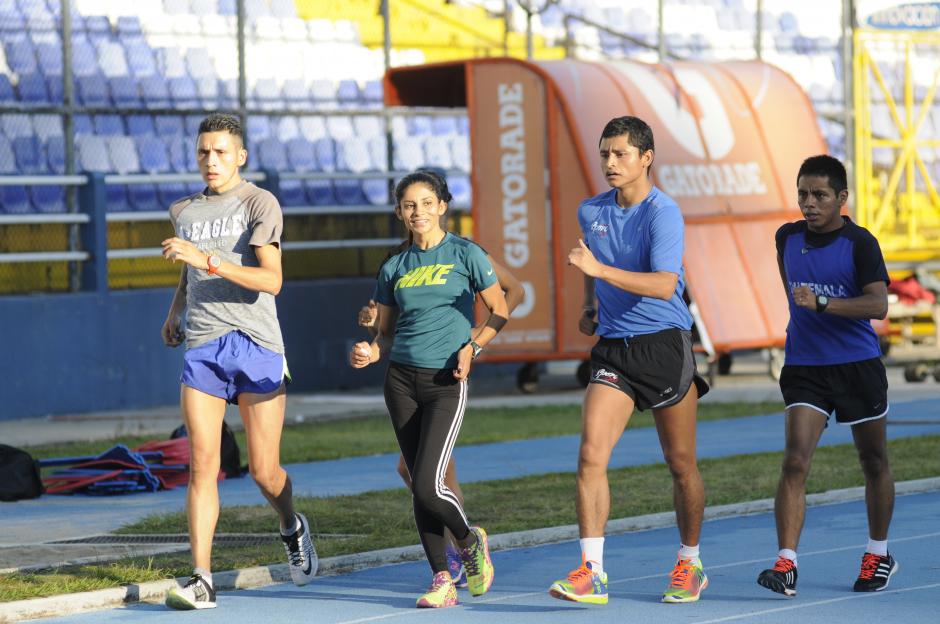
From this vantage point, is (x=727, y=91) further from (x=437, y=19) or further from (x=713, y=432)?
(x=713, y=432)

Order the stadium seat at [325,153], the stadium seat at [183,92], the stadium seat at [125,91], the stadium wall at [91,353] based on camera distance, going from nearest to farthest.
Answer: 1. the stadium wall at [91,353]
2. the stadium seat at [125,91]
3. the stadium seat at [183,92]
4. the stadium seat at [325,153]

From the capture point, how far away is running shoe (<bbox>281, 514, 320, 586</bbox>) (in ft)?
28.9

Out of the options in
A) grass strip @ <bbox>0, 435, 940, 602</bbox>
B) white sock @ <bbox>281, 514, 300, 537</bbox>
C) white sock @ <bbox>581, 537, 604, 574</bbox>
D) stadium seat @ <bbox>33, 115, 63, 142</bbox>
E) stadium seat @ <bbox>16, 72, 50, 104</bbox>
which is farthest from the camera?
stadium seat @ <bbox>16, 72, 50, 104</bbox>

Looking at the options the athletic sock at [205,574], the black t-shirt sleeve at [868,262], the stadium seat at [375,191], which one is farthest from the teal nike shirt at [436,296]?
the stadium seat at [375,191]

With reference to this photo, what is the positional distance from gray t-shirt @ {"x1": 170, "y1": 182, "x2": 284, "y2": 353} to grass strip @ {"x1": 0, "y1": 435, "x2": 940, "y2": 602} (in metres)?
1.32

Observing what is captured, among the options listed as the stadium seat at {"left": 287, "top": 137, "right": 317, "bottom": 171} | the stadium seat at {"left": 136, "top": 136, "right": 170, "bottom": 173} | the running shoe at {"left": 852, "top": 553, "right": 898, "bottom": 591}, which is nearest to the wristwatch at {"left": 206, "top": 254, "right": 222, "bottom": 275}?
the running shoe at {"left": 852, "top": 553, "right": 898, "bottom": 591}

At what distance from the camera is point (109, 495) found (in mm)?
12742

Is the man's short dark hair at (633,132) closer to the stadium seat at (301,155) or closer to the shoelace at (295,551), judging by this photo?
the shoelace at (295,551)

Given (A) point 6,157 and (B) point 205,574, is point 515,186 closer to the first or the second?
(A) point 6,157

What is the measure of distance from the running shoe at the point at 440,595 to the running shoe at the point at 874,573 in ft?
6.06

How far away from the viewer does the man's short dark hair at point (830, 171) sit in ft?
27.7

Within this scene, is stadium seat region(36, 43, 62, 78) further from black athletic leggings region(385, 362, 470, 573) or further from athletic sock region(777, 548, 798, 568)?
athletic sock region(777, 548, 798, 568)

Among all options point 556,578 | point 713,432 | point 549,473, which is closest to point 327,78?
point 713,432

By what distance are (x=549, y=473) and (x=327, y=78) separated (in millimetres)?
11868
